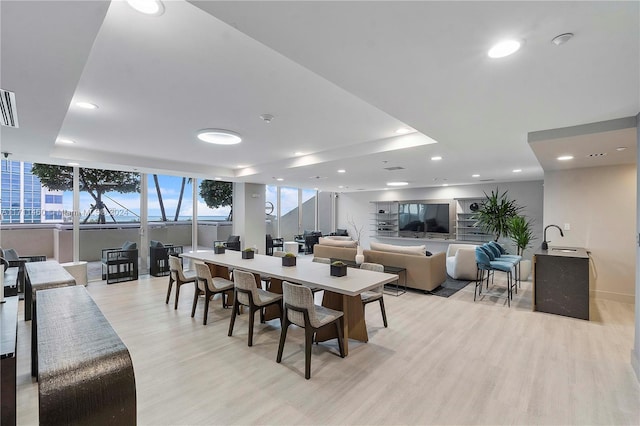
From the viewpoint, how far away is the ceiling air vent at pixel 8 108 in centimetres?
221

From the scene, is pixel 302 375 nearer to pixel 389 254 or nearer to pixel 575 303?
pixel 389 254

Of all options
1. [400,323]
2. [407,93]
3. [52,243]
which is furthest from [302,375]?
[52,243]

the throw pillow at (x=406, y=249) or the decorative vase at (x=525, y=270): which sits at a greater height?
the throw pillow at (x=406, y=249)

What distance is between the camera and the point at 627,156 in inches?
157

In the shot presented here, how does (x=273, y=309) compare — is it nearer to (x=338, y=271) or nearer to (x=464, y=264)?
(x=338, y=271)

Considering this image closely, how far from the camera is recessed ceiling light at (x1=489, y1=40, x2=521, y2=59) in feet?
5.16

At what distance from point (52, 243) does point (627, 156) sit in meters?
10.2

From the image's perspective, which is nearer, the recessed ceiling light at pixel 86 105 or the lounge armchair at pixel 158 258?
the recessed ceiling light at pixel 86 105

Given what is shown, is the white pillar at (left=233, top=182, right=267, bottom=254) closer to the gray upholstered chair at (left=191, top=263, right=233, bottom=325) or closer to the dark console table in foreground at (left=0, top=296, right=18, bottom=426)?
the gray upholstered chair at (left=191, top=263, right=233, bottom=325)

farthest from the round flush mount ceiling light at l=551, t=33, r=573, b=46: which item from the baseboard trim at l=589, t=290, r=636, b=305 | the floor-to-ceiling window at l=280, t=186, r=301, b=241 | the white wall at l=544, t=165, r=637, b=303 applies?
the floor-to-ceiling window at l=280, t=186, r=301, b=241

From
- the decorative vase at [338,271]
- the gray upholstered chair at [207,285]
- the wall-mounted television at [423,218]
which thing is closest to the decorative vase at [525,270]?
the wall-mounted television at [423,218]

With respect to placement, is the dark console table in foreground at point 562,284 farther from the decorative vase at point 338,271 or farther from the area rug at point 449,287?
the decorative vase at point 338,271

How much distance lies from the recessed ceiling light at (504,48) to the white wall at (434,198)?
24.3ft

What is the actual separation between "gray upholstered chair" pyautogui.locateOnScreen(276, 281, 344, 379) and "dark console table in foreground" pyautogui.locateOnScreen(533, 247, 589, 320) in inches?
131
